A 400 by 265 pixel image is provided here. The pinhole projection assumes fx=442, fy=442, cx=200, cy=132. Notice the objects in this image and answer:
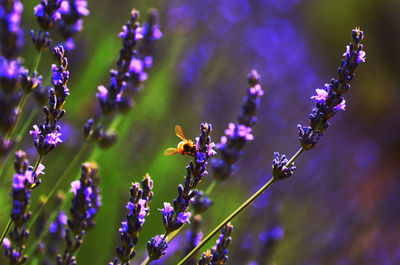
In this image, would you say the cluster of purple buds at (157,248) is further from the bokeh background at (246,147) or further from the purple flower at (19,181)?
the bokeh background at (246,147)

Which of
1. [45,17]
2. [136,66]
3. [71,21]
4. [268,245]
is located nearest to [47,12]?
[45,17]

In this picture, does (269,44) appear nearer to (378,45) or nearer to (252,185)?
(252,185)

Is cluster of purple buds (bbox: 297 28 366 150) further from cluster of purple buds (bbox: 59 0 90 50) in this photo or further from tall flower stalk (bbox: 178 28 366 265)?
cluster of purple buds (bbox: 59 0 90 50)

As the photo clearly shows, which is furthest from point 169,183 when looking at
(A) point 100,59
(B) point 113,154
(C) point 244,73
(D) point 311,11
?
(D) point 311,11

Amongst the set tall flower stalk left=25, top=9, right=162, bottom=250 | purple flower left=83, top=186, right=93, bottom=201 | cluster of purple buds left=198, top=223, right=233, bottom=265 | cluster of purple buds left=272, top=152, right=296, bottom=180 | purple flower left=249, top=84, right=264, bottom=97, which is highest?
tall flower stalk left=25, top=9, right=162, bottom=250

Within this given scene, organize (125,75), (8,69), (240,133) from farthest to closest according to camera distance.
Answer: (125,75) < (240,133) < (8,69)

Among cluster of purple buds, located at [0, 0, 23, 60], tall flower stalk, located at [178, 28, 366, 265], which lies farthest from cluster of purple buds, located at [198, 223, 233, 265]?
cluster of purple buds, located at [0, 0, 23, 60]

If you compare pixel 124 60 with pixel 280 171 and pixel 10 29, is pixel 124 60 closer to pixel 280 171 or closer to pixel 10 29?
pixel 10 29

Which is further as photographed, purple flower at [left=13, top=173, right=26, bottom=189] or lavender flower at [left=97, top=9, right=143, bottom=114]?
lavender flower at [left=97, top=9, right=143, bottom=114]
